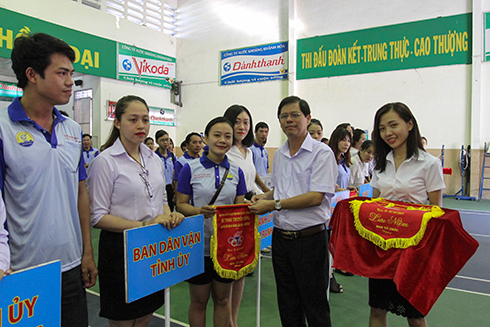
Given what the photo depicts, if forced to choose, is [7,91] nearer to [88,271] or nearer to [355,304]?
[88,271]

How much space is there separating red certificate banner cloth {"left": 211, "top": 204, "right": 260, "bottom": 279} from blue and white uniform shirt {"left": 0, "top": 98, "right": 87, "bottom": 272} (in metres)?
0.73

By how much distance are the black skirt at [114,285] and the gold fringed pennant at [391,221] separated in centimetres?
121

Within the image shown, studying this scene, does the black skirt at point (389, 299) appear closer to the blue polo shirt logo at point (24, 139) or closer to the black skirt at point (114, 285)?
the black skirt at point (114, 285)

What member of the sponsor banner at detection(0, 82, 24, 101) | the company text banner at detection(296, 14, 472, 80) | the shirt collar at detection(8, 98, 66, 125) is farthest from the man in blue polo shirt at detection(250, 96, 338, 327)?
the sponsor banner at detection(0, 82, 24, 101)

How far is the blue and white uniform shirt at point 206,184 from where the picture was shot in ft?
6.33

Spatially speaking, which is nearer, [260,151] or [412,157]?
[412,157]

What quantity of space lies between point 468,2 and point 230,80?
718cm

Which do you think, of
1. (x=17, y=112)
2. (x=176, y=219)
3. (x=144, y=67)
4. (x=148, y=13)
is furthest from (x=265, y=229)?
(x=148, y=13)

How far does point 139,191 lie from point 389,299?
4.76 ft

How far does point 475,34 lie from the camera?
8008 millimetres

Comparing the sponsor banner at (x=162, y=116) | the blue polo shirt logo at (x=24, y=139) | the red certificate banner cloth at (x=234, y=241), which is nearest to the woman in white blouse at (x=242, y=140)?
the red certificate banner cloth at (x=234, y=241)

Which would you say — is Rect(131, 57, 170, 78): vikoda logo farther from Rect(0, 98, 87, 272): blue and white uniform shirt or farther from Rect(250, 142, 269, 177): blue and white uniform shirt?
Rect(0, 98, 87, 272): blue and white uniform shirt

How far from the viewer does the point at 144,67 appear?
11.3m

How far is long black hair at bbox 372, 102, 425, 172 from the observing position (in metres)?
1.77
